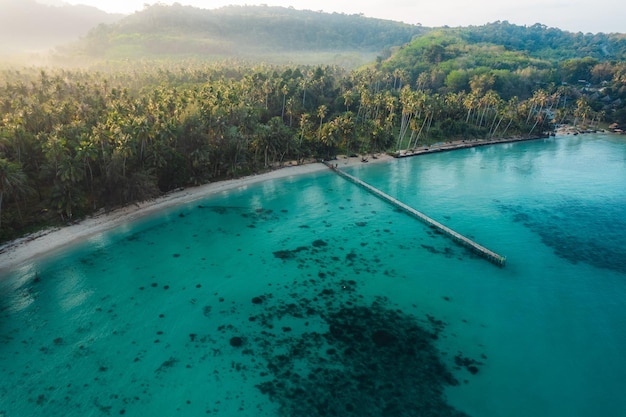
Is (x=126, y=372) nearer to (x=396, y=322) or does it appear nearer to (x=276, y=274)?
(x=276, y=274)

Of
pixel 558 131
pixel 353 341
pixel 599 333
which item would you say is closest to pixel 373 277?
pixel 353 341

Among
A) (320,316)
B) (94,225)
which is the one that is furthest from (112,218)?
(320,316)

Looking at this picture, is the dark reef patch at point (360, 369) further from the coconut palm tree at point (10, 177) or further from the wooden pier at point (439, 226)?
the coconut palm tree at point (10, 177)

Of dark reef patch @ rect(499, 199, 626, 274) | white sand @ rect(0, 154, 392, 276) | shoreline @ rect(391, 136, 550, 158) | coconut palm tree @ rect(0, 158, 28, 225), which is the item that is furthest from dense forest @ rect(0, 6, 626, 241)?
dark reef patch @ rect(499, 199, 626, 274)

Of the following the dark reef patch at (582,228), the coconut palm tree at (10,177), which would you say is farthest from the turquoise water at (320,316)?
the coconut palm tree at (10,177)

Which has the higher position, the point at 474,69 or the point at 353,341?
the point at 474,69

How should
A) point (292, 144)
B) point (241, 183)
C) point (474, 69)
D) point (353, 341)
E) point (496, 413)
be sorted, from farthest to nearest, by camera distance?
point (474, 69) < point (292, 144) < point (241, 183) < point (353, 341) < point (496, 413)

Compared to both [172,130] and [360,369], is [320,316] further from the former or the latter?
[172,130]
